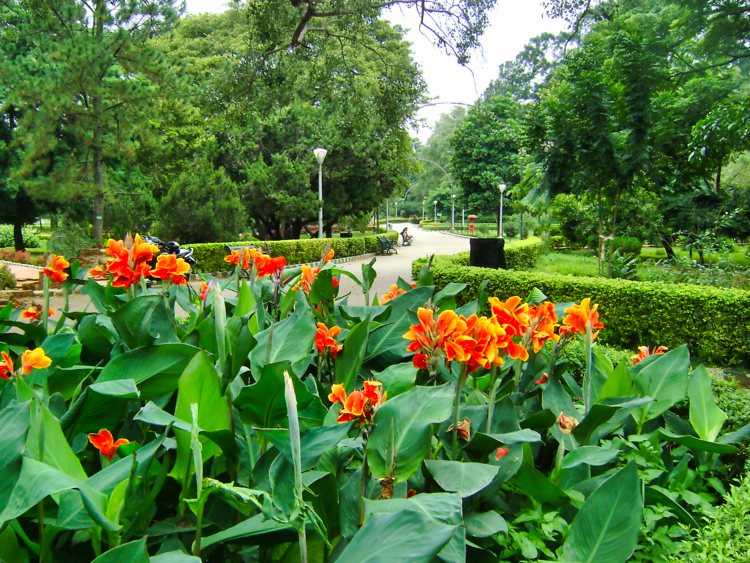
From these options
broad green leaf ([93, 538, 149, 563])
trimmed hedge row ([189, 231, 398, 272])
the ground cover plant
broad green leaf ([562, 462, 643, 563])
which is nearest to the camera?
broad green leaf ([93, 538, 149, 563])

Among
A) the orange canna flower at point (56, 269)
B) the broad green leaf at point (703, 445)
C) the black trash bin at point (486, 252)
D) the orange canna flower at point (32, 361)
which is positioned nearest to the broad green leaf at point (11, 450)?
the orange canna flower at point (32, 361)

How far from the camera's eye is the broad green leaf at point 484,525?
1095mm

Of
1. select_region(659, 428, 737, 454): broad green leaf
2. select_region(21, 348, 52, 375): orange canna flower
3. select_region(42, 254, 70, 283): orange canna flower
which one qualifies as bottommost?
select_region(659, 428, 737, 454): broad green leaf

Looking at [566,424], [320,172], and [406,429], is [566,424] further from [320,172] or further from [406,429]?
[320,172]

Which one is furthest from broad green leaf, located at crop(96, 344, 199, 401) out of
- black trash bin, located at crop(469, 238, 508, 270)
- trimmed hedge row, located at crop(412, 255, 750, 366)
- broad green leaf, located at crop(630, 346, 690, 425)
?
black trash bin, located at crop(469, 238, 508, 270)

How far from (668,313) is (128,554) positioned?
6413mm

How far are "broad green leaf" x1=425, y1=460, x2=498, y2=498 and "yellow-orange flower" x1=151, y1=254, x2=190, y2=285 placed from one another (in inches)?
43.5

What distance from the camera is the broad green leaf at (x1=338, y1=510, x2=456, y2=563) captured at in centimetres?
76

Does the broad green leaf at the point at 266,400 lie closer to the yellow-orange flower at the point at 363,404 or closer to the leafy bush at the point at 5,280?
the yellow-orange flower at the point at 363,404

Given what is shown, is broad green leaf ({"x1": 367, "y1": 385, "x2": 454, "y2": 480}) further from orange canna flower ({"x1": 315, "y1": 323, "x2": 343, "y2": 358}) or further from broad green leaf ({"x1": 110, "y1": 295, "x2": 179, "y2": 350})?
broad green leaf ({"x1": 110, "y1": 295, "x2": 179, "y2": 350})

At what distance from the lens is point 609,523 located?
1033 mm

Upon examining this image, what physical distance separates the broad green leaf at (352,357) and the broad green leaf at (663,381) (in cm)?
89

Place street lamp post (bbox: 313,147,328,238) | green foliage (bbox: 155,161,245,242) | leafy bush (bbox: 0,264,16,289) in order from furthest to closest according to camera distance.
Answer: street lamp post (bbox: 313,147,328,238)
green foliage (bbox: 155,161,245,242)
leafy bush (bbox: 0,264,16,289)

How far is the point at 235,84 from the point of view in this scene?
11562 mm
